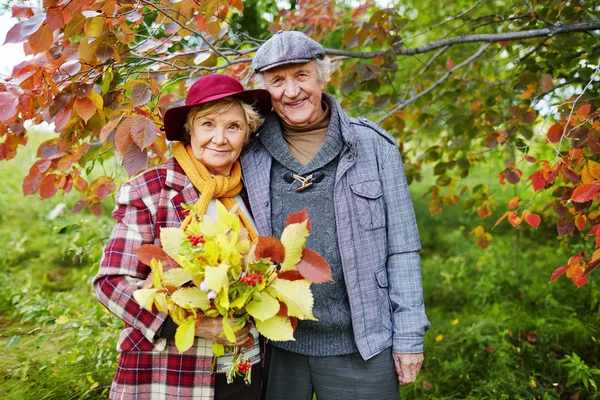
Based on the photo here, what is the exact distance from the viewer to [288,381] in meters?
1.96

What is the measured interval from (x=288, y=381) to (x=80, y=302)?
2.30 m

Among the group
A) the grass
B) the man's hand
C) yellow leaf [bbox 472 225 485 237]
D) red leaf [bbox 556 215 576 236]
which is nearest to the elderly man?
the man's hand

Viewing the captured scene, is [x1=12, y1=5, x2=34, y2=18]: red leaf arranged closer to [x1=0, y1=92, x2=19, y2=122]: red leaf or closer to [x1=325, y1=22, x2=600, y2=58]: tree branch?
[x1=0, y1=92, x2=19, y2=122]: red leaf

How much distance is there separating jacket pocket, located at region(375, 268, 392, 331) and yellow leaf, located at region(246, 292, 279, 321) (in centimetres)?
65

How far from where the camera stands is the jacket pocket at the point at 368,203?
72.2 inches

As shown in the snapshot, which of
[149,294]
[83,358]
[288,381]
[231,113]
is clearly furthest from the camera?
[83,358]

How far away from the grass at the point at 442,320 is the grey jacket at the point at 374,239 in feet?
4.98

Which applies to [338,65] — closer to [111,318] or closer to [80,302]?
[111,318]

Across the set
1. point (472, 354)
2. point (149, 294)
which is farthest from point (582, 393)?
point (149, 294)

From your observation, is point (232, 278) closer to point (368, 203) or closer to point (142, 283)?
point (142, 283)

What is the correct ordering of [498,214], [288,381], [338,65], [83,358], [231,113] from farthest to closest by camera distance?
[498,214] → [338,65] → [83,358] → [288,381] → [231,113]

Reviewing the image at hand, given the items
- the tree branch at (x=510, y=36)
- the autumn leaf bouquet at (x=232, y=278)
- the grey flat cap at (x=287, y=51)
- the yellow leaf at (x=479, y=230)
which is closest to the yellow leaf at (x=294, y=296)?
the autumn leaf bouquet at (x=232, y=278)

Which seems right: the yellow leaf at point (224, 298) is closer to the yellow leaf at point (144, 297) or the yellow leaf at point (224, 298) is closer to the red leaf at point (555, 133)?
the yellow leaf at point (144, 297)

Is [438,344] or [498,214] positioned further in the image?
[498,214]
